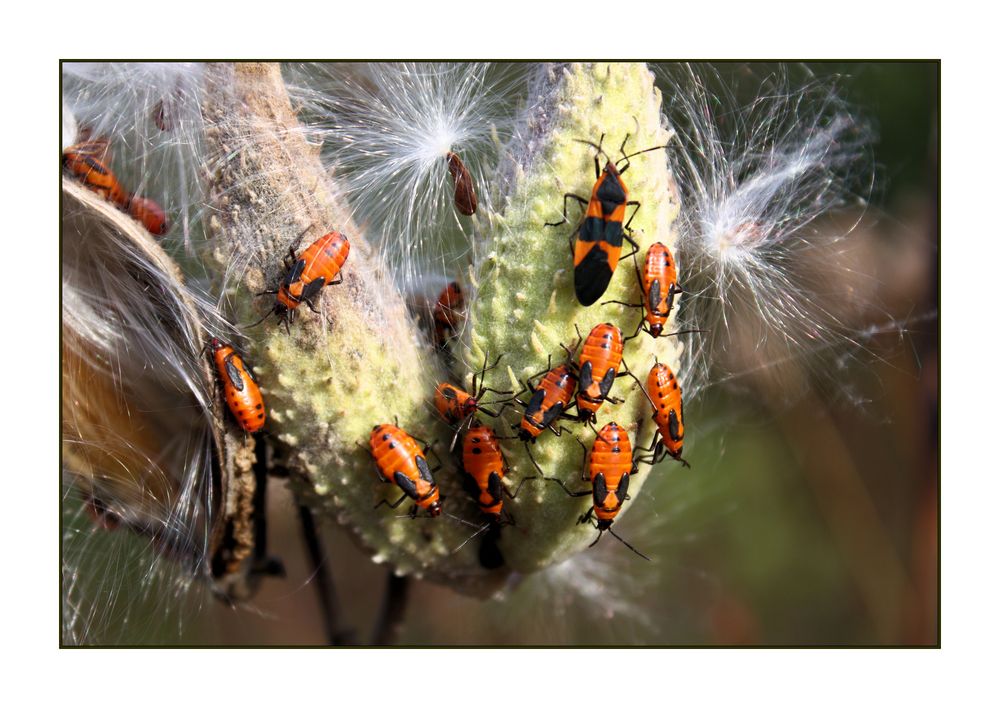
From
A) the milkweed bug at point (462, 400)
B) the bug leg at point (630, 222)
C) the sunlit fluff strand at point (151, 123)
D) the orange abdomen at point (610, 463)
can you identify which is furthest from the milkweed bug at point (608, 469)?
the sunlit fluff strand at point (151, 123)

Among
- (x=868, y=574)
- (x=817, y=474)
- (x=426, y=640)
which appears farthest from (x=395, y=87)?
(x=868, y=574)

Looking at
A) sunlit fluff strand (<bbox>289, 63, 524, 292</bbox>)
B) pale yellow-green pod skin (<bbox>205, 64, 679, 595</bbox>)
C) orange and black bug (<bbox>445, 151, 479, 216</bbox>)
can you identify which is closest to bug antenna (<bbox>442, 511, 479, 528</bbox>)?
pale yellow-green pod skin (<bbox>205, 64, 679, 595</bbox>)

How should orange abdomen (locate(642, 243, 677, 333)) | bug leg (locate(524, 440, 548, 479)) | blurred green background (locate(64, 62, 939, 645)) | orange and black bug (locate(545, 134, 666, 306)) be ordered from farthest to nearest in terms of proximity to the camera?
1. blurred green background (locate(64, 62, 939, 645))
2. bug leg (locate(524, 440, 548, 479))
3. orange abdomen (locate(642, 243, 677, 333))
4. orange and black bug (locate(545, 134, 666, 306))

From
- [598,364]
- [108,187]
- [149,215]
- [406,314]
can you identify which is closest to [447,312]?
[406,314]

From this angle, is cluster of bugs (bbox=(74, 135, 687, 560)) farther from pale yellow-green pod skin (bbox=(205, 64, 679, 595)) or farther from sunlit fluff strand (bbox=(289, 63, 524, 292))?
sunlit fluff strand (bbox=(289, 63, 524, 292))

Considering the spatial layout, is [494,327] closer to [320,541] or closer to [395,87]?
[395,87]

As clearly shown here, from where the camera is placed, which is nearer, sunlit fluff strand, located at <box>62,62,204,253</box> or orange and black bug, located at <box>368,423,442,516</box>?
orange and black bug, located at <box>368,423,442,516</box>

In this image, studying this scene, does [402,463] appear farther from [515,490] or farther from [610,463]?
[610,463]
